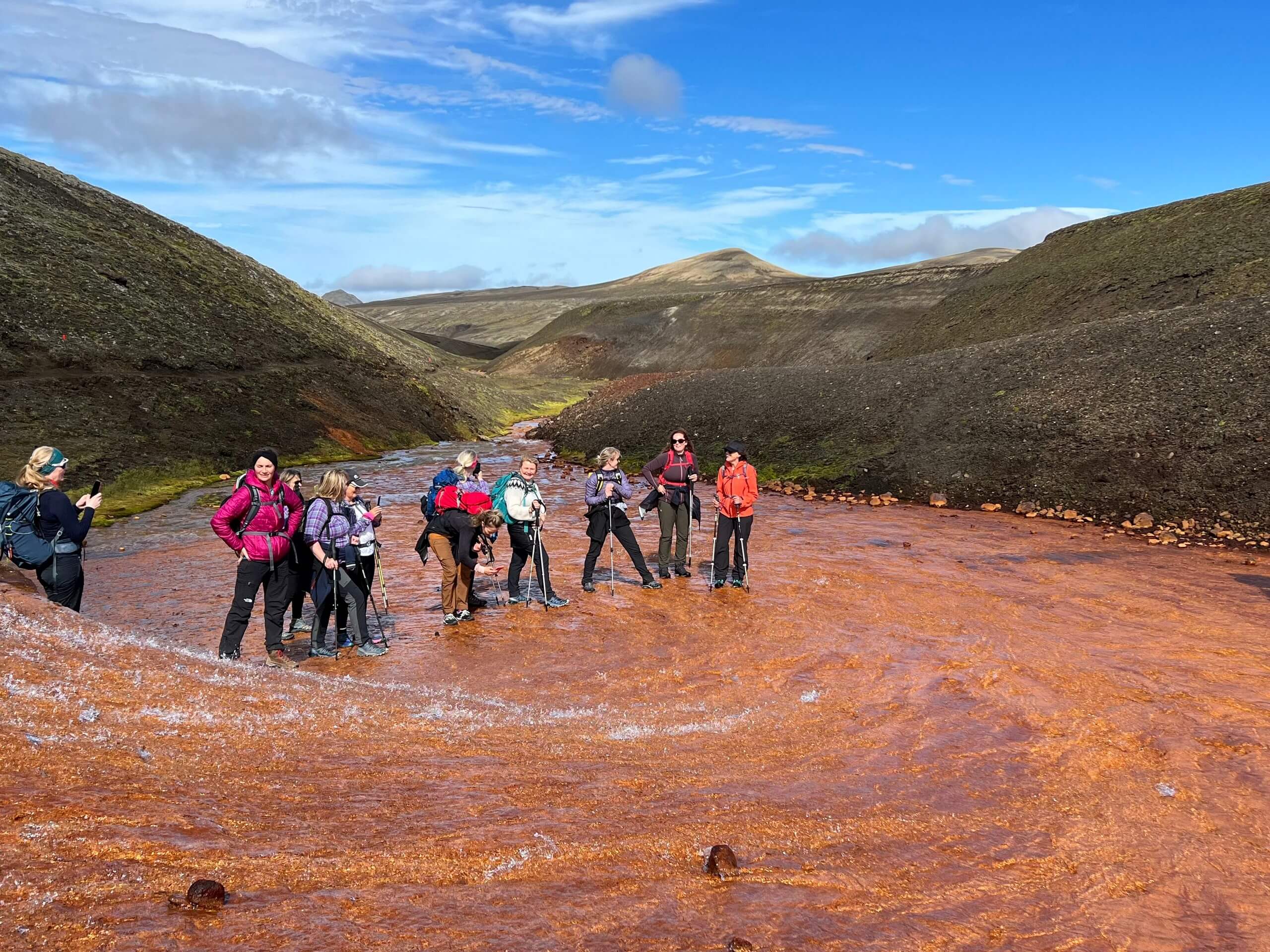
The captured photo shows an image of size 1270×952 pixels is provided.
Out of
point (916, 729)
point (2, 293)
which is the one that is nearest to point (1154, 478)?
point (916, 729)

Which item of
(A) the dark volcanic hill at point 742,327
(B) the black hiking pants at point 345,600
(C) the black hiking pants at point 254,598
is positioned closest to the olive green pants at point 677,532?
(B) the black hiking pants at point 345,600

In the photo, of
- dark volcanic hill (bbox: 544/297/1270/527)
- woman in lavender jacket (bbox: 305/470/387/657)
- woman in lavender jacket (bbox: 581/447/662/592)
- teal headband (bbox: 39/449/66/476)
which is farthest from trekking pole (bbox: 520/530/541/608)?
dark volcanic hill (bbox: 544/297/1270/527)

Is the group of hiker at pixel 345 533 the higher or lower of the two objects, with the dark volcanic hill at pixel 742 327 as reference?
lower

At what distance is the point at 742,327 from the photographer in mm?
111750

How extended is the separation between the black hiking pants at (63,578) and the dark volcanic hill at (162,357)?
76.4 feet

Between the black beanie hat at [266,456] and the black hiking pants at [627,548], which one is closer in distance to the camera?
the black beanie hat at [266,456]

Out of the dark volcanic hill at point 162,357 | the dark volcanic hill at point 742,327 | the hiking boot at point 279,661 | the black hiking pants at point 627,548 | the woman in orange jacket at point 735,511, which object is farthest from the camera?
the dark volcanic hill at point 742,327

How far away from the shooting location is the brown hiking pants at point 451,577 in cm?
1412

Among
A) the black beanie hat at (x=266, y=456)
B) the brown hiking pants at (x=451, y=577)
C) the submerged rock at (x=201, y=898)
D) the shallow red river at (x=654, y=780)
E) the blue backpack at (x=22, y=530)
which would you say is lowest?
the shallow red river at (x=654, y=780)

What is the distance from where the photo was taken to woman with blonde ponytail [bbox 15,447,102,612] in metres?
11.0

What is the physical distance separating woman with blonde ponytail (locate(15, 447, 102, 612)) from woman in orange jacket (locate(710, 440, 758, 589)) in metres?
10.2

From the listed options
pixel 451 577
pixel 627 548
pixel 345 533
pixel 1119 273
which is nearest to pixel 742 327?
pixel 1119 273

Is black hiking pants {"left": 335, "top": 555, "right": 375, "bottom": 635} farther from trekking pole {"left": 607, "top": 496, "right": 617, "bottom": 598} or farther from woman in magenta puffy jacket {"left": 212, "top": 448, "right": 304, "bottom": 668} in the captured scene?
trekking pole {"left": 607, "top": 496, "right": 617, "bottom": 598}

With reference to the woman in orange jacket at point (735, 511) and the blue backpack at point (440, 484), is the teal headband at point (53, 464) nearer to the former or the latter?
the blue backpack at point (440, 484)
